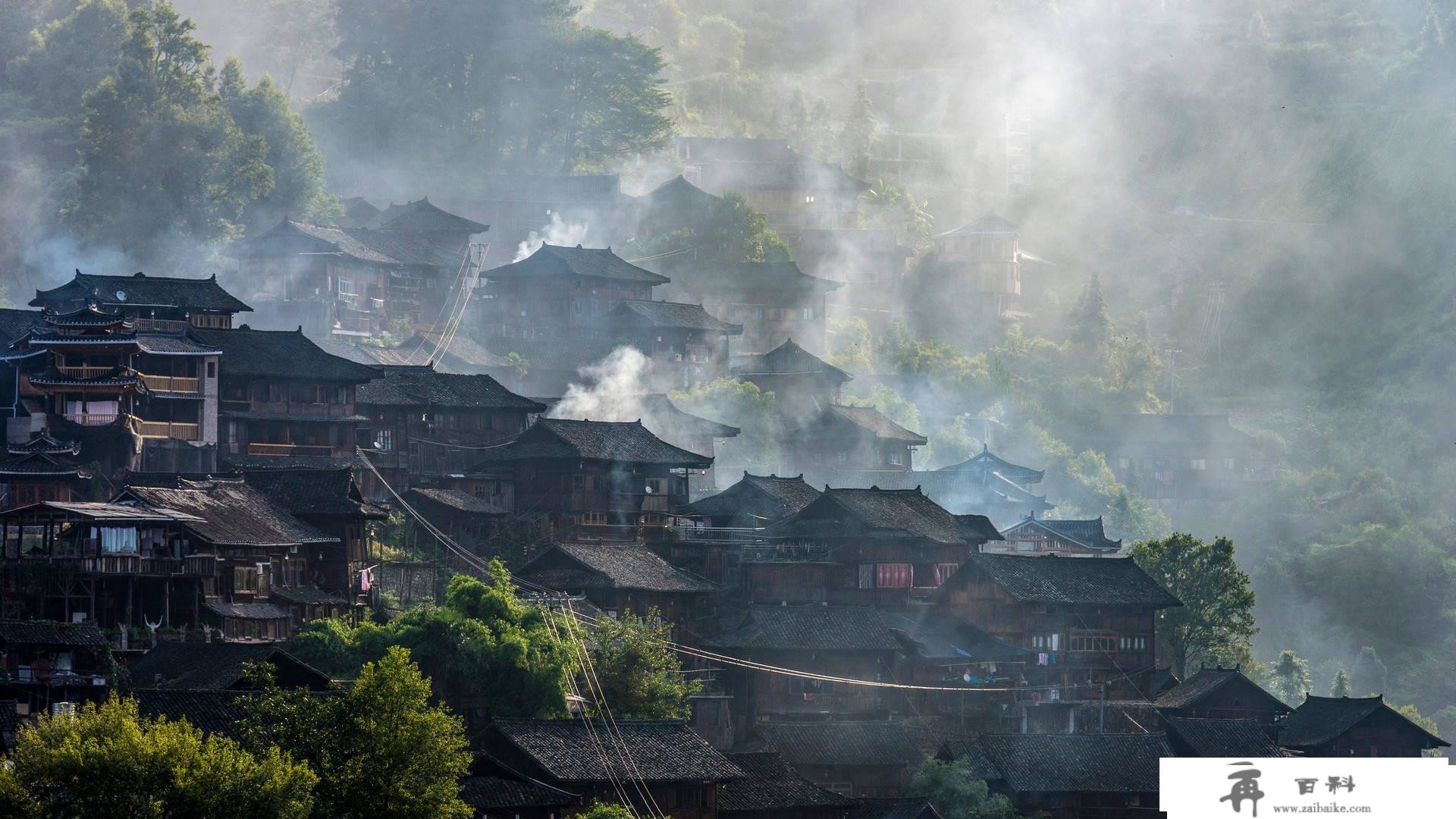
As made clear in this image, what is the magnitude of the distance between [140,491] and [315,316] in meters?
28.8

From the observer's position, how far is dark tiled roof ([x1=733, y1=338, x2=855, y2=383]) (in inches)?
3713

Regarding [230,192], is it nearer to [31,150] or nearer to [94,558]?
[31,150]

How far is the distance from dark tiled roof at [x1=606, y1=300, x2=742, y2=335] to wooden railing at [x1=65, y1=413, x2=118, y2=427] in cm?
3045

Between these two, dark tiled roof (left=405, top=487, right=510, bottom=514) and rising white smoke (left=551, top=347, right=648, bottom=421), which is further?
rising white smoke (left=551, top=347, right=648, bottom=421)

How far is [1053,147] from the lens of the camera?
159m

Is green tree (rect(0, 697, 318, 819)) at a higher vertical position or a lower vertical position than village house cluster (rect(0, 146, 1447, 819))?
lower

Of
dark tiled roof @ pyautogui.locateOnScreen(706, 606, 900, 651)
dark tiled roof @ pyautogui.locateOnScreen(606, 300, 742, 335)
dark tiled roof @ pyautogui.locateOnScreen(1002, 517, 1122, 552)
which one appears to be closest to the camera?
dark tiled roof @ pyautogui.locateOnScreen(706, 606, 900, 651)

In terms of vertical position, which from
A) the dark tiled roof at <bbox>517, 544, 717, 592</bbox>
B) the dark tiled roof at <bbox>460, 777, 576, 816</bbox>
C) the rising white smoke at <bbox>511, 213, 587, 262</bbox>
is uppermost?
the rising white smoke at <bbox>511, 213, 587, 262</bbox>

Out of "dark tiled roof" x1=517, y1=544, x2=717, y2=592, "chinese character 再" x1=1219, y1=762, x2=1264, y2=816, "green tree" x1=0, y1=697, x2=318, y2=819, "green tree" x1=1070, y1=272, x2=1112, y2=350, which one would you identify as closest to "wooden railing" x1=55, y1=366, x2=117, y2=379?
"dark tiled roof" x1=517, y1=544, x2=717, y2=592

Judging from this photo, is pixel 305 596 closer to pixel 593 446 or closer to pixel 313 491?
pixel 313 491

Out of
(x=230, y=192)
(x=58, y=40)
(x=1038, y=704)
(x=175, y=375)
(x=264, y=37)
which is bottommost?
(x=1038, y=704)

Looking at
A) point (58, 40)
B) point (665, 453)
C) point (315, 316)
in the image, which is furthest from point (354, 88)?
point (665, 453)

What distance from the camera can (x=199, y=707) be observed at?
47125mm

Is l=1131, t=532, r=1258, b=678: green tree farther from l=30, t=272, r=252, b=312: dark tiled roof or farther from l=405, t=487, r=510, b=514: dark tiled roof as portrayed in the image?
l=30, t=272, r=252, b=312: dark tiled roof
